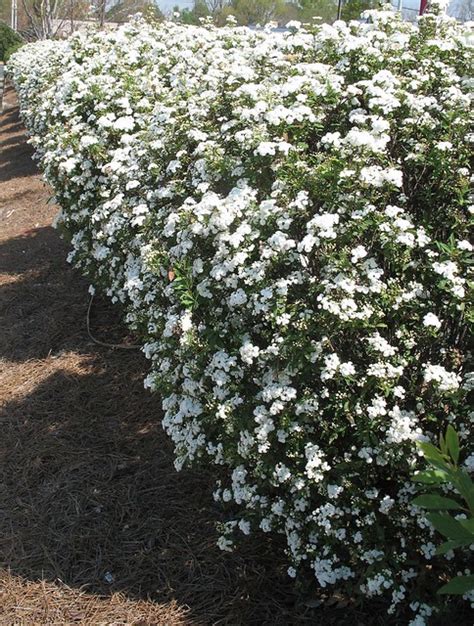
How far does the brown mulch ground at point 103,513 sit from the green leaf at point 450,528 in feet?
3.89

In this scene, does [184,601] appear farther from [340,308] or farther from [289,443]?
[340,308]

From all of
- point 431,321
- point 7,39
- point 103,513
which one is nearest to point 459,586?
point 431,321

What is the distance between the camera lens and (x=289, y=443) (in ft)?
7.76

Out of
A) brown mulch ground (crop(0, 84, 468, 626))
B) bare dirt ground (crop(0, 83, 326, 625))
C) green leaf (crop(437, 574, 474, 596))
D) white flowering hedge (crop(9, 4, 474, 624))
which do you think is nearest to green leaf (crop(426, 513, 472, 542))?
green leaf (crop(437, 574, 474, 596))

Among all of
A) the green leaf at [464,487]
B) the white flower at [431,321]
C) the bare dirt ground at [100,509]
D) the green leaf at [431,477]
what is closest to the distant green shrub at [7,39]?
the bare dirt ground at [100,509]

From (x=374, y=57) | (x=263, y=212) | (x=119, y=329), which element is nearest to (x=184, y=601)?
(x=263, y=212)

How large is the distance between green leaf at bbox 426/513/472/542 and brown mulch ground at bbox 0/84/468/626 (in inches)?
46.6

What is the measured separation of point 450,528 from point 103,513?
2.17m

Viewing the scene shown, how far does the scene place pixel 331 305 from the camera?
214cm

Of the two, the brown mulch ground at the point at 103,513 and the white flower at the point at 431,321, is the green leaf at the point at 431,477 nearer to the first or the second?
the white flower at the point at 431,321

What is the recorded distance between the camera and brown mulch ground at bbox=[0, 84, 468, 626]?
Answer: 9.11ft

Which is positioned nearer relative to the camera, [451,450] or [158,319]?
[451,450]

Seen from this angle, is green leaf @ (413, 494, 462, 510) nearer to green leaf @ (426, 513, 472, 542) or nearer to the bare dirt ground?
green leaf @ (426, 513, 472, 542)

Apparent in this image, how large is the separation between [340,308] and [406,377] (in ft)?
1.18
